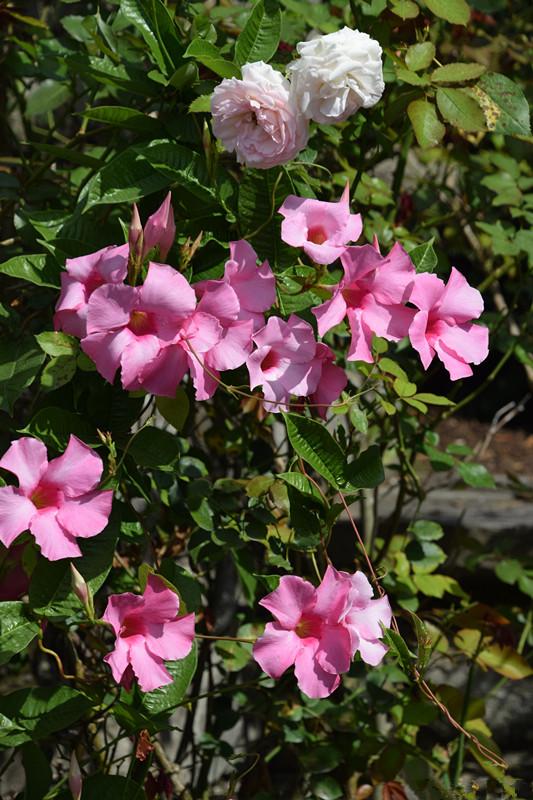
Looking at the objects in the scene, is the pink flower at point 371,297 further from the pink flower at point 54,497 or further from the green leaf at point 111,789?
the green leaf at point 111,789

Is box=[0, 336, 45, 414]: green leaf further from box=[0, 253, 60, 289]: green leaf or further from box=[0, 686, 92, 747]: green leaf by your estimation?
box=[0, 686, 92, 747]: green leaf

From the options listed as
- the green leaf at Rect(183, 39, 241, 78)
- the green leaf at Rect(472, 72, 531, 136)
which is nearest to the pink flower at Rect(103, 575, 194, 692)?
the green leaf at Rect(183, 39, 241, 78)

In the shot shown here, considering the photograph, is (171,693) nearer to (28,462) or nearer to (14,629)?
(14,629)

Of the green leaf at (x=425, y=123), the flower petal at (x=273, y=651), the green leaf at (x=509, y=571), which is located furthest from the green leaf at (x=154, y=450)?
the green leaf at (x=509, y=571)

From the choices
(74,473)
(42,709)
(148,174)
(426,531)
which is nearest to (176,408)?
(74,473)

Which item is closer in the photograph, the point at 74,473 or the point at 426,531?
the point at 74,473

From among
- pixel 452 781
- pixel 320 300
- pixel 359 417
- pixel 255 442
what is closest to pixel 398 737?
pixel 452 781

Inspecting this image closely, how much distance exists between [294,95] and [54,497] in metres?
0.48

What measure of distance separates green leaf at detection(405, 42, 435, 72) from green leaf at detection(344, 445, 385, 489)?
506mm

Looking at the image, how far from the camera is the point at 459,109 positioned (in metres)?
1.19

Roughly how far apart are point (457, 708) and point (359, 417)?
79 cm

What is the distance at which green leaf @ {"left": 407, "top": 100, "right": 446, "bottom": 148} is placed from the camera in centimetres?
116

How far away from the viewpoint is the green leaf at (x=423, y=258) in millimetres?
1151

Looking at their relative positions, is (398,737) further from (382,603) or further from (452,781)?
(382,603)
